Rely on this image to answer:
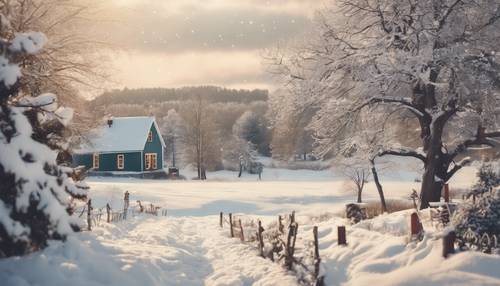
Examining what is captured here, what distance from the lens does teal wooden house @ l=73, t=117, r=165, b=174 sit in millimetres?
56156

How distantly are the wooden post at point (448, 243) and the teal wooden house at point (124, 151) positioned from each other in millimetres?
49749

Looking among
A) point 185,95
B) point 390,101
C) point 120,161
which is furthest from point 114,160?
point 185,95

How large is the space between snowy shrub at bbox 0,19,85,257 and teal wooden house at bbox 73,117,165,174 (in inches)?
1853

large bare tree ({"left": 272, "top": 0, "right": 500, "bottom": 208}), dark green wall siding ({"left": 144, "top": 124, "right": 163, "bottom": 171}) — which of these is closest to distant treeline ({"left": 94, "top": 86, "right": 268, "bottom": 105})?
dark green wall siding ({"left": 144, "top": 124, "right": 163, "bottom": 171})

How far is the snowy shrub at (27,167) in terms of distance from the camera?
7.94 m

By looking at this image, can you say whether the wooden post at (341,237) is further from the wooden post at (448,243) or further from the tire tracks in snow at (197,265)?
the wooden post at (448,243)

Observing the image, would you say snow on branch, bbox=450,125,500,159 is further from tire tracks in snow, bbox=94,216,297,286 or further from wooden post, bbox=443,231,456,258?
wooden post, bbox=443,231,456,258

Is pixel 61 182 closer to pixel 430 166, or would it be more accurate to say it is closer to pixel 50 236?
pixel 50 236

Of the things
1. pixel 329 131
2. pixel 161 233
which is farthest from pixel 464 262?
pixel 161 233

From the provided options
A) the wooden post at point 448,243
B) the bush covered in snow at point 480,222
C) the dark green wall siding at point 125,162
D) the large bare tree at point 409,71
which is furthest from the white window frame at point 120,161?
the wooden post at point 448,243

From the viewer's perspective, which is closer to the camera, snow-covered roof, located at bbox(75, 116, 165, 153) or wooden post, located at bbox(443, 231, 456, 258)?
wooden post, located at bbox(443, 231, 456, 258)

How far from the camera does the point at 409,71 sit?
14461 mm

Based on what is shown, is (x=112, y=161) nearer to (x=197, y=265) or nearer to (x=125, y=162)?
(x=125, y=162)

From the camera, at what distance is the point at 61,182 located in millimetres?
9469
